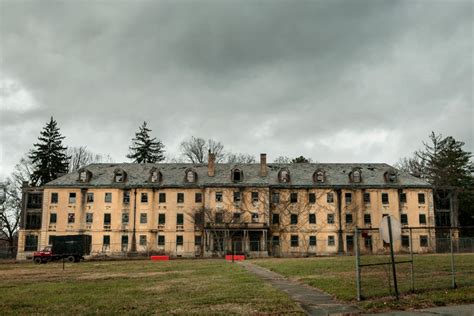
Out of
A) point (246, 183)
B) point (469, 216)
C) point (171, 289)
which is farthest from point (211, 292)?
point (469, 216)

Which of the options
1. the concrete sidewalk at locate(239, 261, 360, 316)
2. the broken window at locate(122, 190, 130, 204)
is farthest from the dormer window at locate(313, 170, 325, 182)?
the concrete sidewalk at locate(239, 261, 360, 316)

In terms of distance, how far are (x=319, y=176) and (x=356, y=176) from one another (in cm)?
A: 457

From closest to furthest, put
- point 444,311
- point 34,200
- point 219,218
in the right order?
point 444,311
point 219,218
point 34,200

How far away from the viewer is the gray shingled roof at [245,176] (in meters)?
57.8

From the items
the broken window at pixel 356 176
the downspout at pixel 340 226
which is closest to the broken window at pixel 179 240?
the downspout at pixel 340 226

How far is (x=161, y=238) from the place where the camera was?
56906 mm

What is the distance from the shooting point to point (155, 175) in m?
58.9

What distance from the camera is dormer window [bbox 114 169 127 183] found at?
58.7 metres

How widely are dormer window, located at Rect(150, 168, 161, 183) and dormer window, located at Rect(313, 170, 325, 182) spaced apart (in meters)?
19.4

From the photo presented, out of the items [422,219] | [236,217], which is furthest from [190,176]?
[422,219]

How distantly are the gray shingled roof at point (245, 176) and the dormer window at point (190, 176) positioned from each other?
0.58m

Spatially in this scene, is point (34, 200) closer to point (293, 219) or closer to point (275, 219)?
point (275, 219)

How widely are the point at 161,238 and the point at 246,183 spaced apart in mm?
12276

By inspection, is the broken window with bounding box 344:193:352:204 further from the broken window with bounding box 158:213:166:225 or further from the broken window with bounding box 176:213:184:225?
the broken window with bounding box 158:213:166:225
